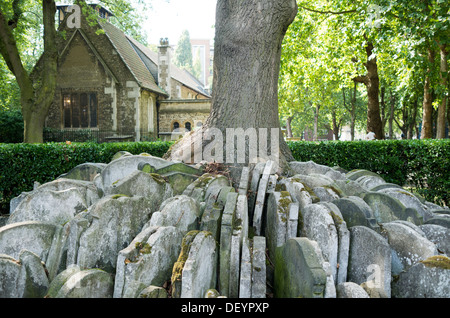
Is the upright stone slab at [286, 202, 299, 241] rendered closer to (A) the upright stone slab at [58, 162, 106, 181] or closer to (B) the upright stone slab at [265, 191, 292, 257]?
(B) the upright stone slab at [265, 191, 292, 257]

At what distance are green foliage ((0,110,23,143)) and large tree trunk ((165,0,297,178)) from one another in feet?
75.9

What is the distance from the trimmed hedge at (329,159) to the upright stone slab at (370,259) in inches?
258

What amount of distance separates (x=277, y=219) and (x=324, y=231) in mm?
546

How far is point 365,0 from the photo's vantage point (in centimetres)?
930

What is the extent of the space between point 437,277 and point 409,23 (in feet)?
25.0

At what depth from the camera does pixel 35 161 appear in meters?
8.01

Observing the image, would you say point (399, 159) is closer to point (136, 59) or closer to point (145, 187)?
point (145, 187)

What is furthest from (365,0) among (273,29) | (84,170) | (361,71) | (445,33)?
(84,170)

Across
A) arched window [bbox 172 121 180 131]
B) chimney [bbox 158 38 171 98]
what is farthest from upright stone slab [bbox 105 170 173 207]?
chimney [bbox 158 38 171 98]

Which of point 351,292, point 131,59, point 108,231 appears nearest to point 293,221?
point 351,292

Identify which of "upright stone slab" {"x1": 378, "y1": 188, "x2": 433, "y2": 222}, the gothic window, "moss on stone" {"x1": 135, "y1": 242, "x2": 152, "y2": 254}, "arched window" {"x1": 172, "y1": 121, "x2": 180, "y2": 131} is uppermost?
the gothic window

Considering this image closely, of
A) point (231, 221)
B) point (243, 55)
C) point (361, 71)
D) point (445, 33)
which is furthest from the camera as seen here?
point (361, 71)

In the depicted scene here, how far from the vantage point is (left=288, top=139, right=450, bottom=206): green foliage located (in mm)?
8422
